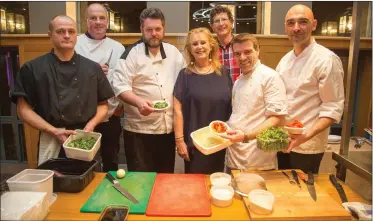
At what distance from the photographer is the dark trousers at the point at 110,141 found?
2764mm

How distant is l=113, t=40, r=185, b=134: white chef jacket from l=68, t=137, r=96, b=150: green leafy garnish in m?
0.62

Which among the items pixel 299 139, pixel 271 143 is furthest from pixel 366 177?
pixel 271 143

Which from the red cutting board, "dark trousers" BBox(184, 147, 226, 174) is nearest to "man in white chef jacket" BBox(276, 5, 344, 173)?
"dark trousers" BBox(184, 147, 226, 174)

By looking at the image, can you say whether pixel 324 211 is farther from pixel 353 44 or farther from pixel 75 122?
pixel 75 122

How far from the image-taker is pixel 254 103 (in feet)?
6.14

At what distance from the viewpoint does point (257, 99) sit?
1.86m

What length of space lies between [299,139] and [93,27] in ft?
6.49

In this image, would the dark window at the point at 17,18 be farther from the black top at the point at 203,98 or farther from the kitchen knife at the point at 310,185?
the kitchen knife at the point at 310,185

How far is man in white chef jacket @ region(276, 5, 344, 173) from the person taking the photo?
1836mm

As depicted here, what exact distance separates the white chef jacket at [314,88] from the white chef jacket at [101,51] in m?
1.48

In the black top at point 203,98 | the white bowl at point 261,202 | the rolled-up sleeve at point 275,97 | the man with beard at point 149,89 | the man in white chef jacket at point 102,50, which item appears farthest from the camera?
the man in white chef jacket at point 102,50

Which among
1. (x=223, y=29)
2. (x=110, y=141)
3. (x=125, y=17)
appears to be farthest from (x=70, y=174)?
(x=125, y=17)

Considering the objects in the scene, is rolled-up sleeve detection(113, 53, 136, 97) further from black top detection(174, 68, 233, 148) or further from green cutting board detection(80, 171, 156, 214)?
green cutting board detection(80, 171, 156, 214)

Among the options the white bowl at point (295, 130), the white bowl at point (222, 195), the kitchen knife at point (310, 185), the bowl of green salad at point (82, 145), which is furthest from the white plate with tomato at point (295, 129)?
the bowl of green salad at point (82, 145)
